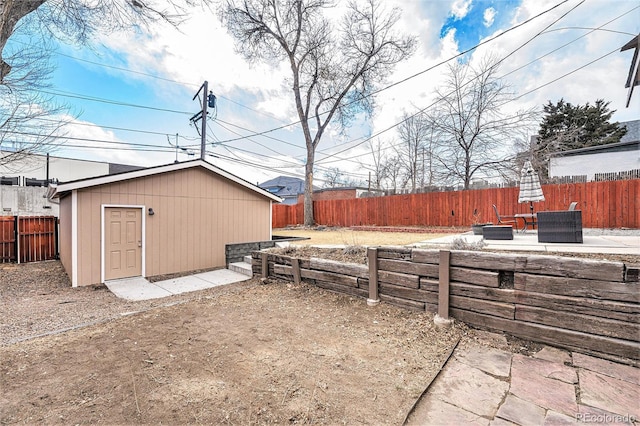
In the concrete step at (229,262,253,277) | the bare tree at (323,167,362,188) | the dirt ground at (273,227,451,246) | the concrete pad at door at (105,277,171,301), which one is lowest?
the concrete pad at door at (105,277,171,301)

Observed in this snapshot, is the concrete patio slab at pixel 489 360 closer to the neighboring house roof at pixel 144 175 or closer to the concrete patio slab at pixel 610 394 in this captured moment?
the concrete patio slab at pixel 610 394

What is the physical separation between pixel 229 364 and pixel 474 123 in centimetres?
1541

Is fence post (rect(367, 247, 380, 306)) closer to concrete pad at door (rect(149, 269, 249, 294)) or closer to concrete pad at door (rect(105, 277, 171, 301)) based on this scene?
concrete pad at door (rect(149, 269, 249, 294))

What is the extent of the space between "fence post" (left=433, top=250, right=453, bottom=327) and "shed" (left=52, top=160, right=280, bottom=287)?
246 inches

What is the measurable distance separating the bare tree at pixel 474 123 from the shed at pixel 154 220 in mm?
11060

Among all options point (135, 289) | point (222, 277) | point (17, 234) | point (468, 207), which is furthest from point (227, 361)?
point (468, 207)

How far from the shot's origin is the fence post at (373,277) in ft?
11.3

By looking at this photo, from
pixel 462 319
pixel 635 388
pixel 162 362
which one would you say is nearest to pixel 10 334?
pixel 162 362

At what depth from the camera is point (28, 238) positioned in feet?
28.1

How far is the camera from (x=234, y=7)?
13.3 meters

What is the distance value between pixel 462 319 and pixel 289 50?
16432 millimetres

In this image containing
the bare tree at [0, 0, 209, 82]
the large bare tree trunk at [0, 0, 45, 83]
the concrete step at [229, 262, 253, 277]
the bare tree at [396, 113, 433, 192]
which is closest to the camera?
the large bare tree trunk at [0, 0, 45, 83]

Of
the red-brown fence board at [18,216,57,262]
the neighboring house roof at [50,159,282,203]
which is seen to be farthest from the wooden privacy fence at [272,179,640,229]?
the red-brown fence board at [18,216,57,262]

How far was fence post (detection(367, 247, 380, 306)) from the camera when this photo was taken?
3.44 meters
